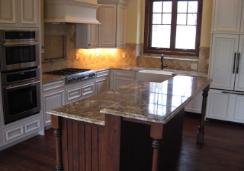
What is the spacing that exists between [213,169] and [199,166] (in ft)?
0.56

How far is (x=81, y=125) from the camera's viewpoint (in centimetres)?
260

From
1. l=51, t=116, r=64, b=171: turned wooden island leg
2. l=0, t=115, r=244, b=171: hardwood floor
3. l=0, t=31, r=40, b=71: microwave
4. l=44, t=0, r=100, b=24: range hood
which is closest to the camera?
l=51, t=116, r=64, b=171: turned wooden island leg

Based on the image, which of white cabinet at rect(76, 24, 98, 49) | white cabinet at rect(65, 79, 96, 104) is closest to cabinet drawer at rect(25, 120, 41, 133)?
white cabinet at rect(65, 79, 96, 104)

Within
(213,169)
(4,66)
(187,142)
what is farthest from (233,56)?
(4,66)

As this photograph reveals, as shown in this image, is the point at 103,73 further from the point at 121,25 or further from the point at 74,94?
the point at 121,25

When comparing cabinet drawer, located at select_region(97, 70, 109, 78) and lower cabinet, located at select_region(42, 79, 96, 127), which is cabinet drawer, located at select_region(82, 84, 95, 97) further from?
cabinet drawer, located at select_region(97, 70, 109, 78)

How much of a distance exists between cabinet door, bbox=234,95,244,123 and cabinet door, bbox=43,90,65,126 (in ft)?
10.2

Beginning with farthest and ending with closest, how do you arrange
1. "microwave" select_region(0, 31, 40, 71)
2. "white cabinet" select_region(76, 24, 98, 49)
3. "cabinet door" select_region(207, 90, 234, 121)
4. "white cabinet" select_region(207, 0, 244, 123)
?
1. "white cabinet" select_region(76, 24, 98, 49)
2. "cabinet door" select_region(207, 90, 234, 121)
3. "white cabinet" select_region(207, 0, 244, 123)
4. "microwave" select_region(0, 31, 40, 71)

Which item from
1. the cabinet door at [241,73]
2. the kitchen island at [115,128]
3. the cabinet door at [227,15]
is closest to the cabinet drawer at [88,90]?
the kitchen island at [115,128]

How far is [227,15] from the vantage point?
4.86 m

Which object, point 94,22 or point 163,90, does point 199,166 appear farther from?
point 94,22

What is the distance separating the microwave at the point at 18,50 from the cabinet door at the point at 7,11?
0.51 ft

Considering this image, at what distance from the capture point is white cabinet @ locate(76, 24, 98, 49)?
5.59m

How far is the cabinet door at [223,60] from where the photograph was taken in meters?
4.92
